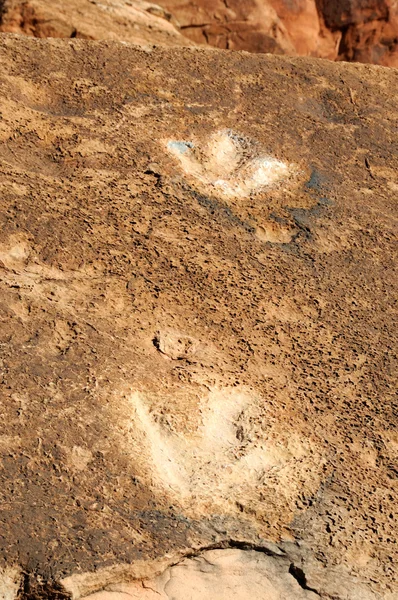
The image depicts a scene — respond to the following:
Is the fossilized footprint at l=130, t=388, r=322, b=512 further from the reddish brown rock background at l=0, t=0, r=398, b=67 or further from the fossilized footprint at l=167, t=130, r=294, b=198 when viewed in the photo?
the reddish brown rock background at l=0, t=0, r=398, b=67

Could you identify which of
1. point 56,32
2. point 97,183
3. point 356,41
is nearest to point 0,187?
point 97,183

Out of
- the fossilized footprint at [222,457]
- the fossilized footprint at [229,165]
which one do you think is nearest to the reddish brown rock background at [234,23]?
the fossilized footprint at [229,165]

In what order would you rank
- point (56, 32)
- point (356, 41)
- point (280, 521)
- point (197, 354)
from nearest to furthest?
1. point (280, 521)
2. point (197, 354)
3. point (56, 32)
4. point (356, 41)

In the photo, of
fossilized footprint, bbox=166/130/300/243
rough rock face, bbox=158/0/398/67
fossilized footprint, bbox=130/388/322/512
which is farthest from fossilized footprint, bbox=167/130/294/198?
rough rock face, bbox=158/0/398/67

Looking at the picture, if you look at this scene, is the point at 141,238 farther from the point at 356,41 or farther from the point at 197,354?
the point at 356,41

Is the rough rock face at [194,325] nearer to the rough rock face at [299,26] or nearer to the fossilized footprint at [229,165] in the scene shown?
the fossilized footprint at [229,165]

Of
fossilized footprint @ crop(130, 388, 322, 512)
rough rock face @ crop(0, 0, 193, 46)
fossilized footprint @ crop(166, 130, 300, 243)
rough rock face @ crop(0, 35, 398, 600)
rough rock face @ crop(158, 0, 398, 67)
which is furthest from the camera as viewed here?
rough rock face @ crop(158, 0, 398, 67)
